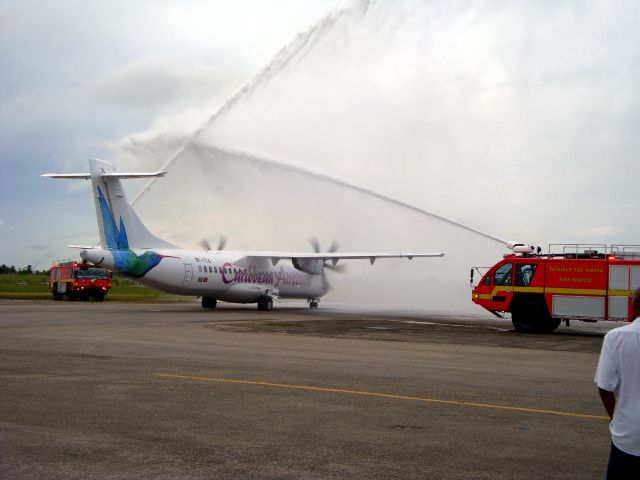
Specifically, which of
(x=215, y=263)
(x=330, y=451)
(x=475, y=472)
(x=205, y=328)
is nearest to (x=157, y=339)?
(x=205, y=328)

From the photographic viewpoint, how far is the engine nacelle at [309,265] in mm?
43634

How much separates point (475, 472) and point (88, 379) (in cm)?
750

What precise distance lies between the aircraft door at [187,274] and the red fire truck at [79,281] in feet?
55.7

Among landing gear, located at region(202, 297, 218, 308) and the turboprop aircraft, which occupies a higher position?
the turboprop aircraft

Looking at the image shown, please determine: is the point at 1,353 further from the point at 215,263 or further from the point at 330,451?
the point at 215,263

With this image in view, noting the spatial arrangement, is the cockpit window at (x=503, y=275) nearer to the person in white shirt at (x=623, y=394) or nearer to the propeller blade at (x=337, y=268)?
the propeller blade at (x=337, y=268)

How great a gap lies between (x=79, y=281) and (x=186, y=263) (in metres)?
18.3

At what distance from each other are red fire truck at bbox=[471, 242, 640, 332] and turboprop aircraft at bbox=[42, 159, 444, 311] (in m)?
11.2

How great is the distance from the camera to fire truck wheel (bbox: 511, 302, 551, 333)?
25.8 meters

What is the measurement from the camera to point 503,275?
1042 inches

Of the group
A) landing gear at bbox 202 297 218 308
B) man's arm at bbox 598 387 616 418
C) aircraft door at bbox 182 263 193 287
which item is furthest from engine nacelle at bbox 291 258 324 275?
man's arm at bbox 598 387 616 418

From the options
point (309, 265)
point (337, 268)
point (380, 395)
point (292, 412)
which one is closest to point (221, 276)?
point (309, 265)

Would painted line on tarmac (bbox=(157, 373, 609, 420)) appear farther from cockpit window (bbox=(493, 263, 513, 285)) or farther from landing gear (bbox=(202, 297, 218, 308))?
landing gear (bbox=(202, 297, 218, 308))

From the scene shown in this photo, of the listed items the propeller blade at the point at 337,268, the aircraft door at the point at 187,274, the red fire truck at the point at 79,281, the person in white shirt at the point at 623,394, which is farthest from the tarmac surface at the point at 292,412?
the red fire truck at the point at 79,281
